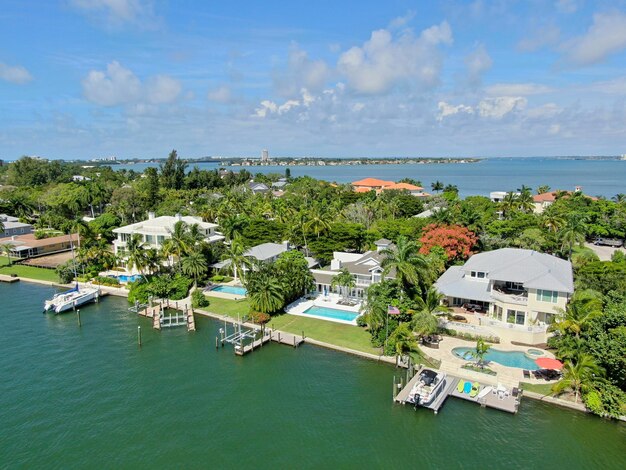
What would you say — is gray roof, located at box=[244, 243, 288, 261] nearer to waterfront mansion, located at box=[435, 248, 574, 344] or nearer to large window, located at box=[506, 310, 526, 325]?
waterfront mansion, located at box=[435, 248, 574, 344]


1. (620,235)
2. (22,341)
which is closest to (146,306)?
(22,341)

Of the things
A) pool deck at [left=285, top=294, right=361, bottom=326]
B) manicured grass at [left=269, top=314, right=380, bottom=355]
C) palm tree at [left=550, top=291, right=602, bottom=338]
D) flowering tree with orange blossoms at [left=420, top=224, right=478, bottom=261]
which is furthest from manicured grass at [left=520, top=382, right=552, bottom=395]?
flowering tree with orange blossoms at [left=420, top=224, right=478, bottom=261]

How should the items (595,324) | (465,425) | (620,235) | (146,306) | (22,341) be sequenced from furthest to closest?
(620,235), (146,306), (22,341), (595,324), (465,425)

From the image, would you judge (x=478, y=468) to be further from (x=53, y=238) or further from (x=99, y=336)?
(x=53, y=238)

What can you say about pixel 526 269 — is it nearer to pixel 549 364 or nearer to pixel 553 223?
pixel 549 364

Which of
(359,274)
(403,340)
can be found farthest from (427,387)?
(359,274)

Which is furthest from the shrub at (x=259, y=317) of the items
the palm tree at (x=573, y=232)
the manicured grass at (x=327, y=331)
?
the palm tree at (x=573, y=232)
